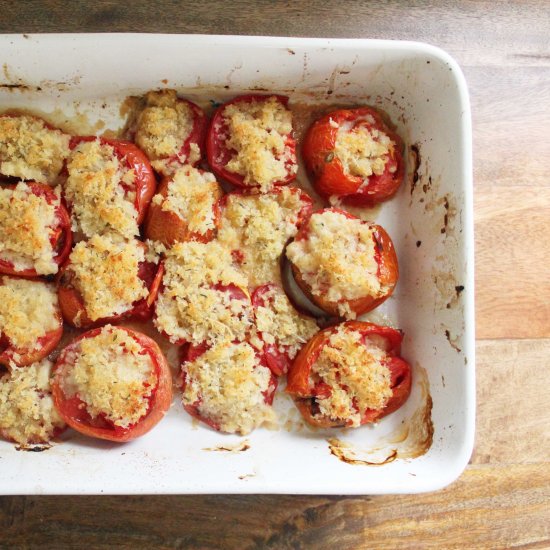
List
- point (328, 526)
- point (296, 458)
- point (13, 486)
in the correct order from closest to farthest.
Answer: point (13, 486)
point (296, 458)
point (328, 526)

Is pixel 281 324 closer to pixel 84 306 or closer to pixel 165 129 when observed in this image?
pixel 84 306

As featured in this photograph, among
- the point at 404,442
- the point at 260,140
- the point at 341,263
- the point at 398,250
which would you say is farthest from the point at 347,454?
the point at 260,140

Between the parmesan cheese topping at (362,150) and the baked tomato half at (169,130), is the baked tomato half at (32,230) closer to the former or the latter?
the baked tomato half at (169,130)

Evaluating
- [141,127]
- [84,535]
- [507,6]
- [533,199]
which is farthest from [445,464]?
[507,6]

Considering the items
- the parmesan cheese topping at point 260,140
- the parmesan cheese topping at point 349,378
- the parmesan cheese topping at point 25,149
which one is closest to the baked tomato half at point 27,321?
the parmesan cheese topping at point 25,149

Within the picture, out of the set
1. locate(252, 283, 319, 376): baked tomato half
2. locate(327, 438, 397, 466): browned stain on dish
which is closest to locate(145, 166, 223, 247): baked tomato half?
locate(252, 283, 319, 376): baked tomato half

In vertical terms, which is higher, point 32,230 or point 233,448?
point 32,230

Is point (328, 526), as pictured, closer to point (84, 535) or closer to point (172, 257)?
point (84, 535)
